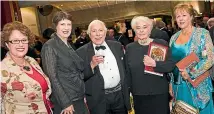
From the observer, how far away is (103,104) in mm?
3434

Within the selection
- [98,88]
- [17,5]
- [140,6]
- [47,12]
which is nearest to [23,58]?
[98,88]

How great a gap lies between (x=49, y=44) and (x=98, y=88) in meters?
0.79

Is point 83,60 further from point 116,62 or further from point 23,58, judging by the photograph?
point 23,58

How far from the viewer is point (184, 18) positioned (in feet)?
11.0

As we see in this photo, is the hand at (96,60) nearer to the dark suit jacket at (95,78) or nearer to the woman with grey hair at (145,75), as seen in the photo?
the dark suit jacket at (95,78)

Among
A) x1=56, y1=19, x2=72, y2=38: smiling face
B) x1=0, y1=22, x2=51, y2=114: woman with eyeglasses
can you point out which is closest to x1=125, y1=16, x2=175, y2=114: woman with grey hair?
x1=56, y1=19, x2=72, y2=38: smiling face

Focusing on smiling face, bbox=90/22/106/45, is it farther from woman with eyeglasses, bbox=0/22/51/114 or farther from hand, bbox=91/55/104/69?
woman with eyeglasses, bbox=0/22/51/114

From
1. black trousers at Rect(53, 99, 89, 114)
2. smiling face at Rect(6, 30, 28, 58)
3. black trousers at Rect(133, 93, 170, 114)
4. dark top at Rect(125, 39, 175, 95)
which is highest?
smiling face at Rect(6, 30, 28, 58)

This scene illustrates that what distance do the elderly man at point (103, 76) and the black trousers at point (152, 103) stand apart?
Result: 14 cm

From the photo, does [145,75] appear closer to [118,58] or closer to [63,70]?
[118,58]

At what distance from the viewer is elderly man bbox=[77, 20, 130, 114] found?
11.1 feet

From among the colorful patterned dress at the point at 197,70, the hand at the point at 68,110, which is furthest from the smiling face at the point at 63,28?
the colorful patterned dress at the point at 197,70

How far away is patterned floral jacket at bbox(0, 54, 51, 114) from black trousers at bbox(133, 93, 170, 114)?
1.32 m

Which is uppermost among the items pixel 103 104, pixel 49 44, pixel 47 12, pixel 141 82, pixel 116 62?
Answer: pixel 47 12
